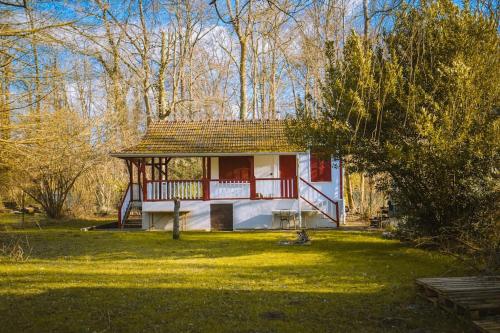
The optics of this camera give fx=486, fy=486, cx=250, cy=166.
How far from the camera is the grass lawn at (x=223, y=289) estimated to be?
6.00 meters

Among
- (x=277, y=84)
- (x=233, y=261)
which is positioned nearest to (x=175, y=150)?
(x=233, y=261)

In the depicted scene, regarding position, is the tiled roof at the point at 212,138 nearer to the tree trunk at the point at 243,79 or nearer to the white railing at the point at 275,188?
the white railing at the point at 275,188

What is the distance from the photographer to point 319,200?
2012cm

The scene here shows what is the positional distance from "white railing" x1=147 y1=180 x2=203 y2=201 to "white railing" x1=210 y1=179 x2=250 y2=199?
57 centimetres

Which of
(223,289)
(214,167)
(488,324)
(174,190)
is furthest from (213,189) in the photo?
(488,324)

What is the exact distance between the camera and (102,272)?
31.1ft

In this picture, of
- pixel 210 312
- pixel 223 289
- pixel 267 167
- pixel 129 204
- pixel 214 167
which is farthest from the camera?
pixel 214 167

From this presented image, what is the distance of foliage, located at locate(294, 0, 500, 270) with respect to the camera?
32.6 ft

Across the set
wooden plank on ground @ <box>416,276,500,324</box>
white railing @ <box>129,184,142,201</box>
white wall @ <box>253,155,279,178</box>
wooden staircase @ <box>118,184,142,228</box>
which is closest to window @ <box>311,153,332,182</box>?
white wall @ <box>253,155,279,178</box>

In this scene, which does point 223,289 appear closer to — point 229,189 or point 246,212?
point 246,212

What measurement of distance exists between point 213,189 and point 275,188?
2.53m

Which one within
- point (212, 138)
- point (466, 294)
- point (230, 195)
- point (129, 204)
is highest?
point (212, 138)

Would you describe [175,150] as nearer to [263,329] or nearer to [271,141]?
[271,141]

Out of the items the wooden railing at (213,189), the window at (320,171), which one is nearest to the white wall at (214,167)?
the wooden railing at (213,189)
